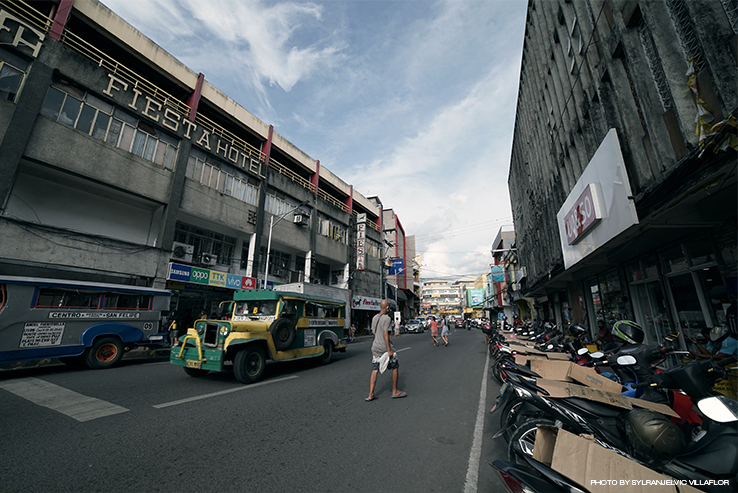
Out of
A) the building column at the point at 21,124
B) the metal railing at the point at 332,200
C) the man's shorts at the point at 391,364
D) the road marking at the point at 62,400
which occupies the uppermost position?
the metal railing at the point at 332,200

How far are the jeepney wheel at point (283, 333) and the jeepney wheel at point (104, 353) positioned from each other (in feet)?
18.5

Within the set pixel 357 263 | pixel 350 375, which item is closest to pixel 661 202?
pixel 350 375

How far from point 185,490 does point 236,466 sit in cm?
51

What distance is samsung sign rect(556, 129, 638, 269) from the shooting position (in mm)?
6617

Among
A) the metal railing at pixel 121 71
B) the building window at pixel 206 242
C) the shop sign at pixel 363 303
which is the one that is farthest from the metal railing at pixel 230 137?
the shop sign at pixel 363 303

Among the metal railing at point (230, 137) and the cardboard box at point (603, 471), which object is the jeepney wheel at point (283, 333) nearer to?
the cardboard box at point (603, 471)

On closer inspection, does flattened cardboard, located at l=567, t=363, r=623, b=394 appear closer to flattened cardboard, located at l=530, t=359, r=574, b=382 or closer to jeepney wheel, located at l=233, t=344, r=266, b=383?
flattened cardboard, located at l=530, t=359, r=574, b=382

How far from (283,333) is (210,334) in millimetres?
1737

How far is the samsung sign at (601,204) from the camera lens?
21.7ft

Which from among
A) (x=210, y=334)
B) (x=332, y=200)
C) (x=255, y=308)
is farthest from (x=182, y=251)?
(x=332, y=200)

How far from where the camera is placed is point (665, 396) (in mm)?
3248

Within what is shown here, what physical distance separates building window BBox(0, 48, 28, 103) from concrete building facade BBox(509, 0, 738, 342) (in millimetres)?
19999

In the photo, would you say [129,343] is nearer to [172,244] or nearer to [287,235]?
[172,244]

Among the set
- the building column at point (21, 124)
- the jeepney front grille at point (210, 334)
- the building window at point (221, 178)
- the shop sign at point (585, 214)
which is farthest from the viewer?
the building window at point (221, 178)
